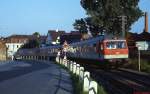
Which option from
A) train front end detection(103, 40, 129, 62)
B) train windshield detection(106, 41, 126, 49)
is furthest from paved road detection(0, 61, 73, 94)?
train windshield detection(106, 41, 126, 49)

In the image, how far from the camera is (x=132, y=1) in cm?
8088

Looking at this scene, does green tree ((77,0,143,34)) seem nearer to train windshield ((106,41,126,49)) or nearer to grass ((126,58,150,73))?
grass ((126,58,150,73))

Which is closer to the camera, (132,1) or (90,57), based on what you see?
(90,57)

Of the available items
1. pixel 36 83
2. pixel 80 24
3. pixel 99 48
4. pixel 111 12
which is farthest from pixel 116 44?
pixel 80 24

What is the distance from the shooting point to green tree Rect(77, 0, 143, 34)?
77.9m

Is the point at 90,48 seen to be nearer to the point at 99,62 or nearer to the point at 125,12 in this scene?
the point at 99,62

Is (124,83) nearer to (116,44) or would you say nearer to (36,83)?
(36,83)

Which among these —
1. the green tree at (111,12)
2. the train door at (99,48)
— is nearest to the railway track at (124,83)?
the train door at (99,48)

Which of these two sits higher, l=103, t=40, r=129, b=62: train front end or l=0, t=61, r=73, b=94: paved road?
l=103, t=40, r=129, b=62: train front end

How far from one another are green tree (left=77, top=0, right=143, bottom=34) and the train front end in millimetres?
32883

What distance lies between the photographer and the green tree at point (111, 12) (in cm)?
7788

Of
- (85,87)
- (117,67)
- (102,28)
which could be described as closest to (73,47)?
(102,28)

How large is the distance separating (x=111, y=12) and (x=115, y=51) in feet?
116

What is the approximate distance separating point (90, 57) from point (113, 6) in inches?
1185
